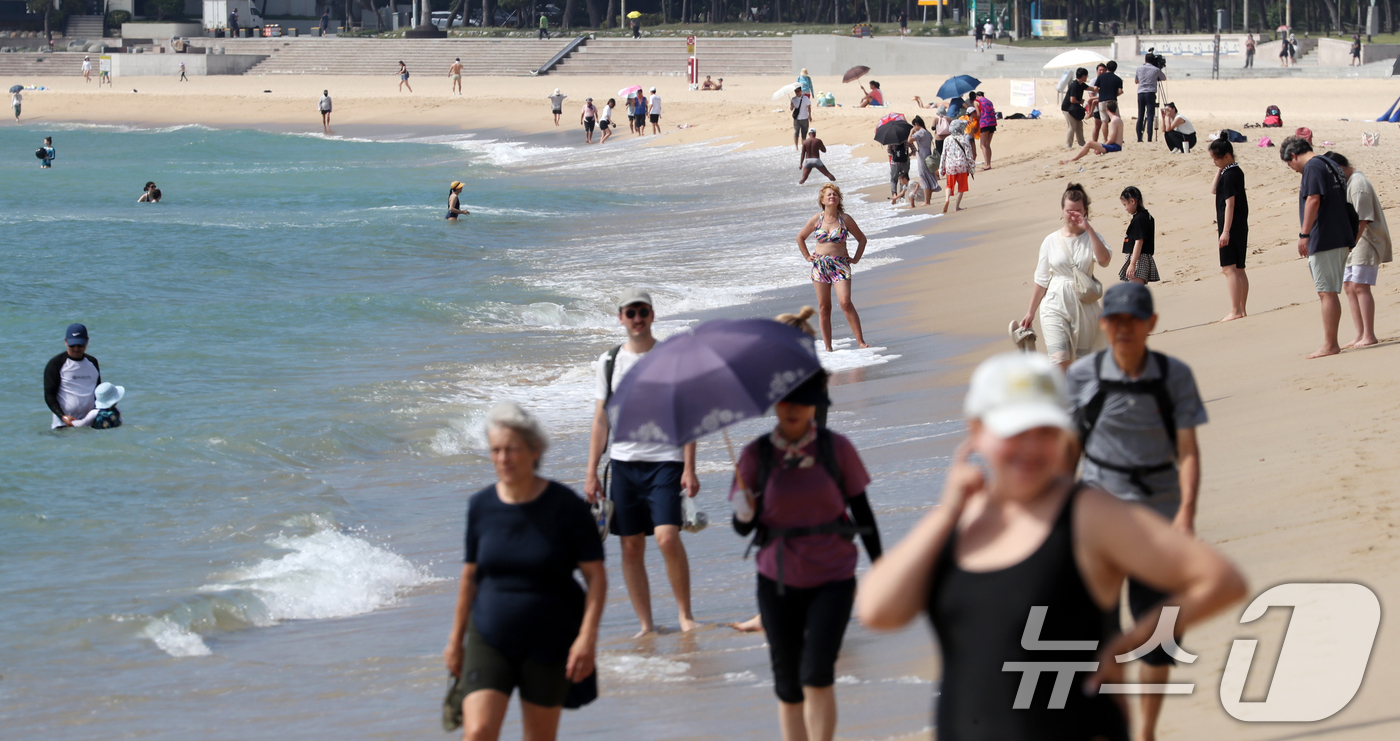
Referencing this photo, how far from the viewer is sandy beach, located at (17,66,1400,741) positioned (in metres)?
5.11

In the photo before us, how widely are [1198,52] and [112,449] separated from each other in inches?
1989

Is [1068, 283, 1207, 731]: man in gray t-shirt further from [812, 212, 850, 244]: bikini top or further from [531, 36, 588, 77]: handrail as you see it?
[531, 36, 588, 77]: handrail

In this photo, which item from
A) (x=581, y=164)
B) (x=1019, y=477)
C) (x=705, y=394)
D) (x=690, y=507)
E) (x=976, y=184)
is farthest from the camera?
(x=581, y=164)

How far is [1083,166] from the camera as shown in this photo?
23.9 metres

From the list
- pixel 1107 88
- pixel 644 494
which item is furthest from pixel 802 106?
pixel 644 494

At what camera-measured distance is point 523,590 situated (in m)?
4.21

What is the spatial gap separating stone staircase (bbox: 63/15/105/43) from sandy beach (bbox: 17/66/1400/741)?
76.4 meters

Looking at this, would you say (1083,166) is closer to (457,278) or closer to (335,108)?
(457,278)

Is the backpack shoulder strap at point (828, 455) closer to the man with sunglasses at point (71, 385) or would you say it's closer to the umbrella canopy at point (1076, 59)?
the man with sunglasses at point (71, 385)

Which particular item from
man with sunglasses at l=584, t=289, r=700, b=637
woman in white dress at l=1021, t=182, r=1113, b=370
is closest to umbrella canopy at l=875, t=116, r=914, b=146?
woman in white dress at l=1021, t=182, r=1113, b=370

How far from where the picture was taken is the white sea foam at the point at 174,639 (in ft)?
23.1

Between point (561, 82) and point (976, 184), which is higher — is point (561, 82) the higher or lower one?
the higher one

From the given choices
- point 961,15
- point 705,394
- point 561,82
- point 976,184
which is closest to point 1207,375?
point 705,394

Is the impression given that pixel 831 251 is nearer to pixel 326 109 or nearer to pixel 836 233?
pixel 836 233
